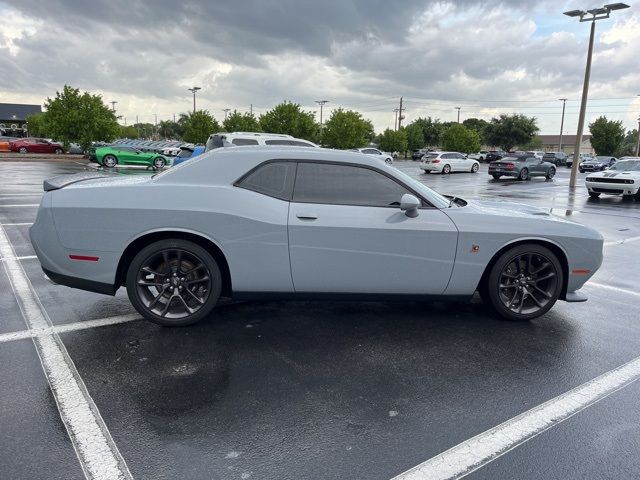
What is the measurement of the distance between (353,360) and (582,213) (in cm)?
1186

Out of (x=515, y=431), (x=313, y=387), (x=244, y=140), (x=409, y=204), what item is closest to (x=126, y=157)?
(x=244, y=140)

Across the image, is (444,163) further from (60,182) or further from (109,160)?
(60,182)

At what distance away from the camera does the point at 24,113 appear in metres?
90.4

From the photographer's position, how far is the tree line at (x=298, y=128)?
35.7m

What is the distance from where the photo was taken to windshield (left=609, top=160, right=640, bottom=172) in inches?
677

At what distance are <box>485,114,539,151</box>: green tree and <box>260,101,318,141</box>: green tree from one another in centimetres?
4346

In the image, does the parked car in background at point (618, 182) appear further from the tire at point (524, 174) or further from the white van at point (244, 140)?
the white van at point (244, 140)

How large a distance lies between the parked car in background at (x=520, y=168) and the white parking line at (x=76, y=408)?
89.7 feet

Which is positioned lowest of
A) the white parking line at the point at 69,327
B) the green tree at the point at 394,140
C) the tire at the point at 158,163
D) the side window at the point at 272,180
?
the white parking line at the point at 69,327

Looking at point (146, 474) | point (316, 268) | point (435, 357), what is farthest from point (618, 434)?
point (146, 474)

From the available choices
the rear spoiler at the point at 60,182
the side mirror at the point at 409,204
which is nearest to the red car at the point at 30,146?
the rear spoiler at the point at 60,182

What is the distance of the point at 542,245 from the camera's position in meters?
4.44

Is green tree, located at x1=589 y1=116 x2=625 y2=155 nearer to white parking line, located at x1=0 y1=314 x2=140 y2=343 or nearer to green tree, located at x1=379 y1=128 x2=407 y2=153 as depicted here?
green tree, located at x1=379 y1=128 x2=407 y2=153

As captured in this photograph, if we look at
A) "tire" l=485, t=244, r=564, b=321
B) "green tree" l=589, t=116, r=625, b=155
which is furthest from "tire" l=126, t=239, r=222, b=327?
"green tree" l=589, t=116, r=625, b=155
